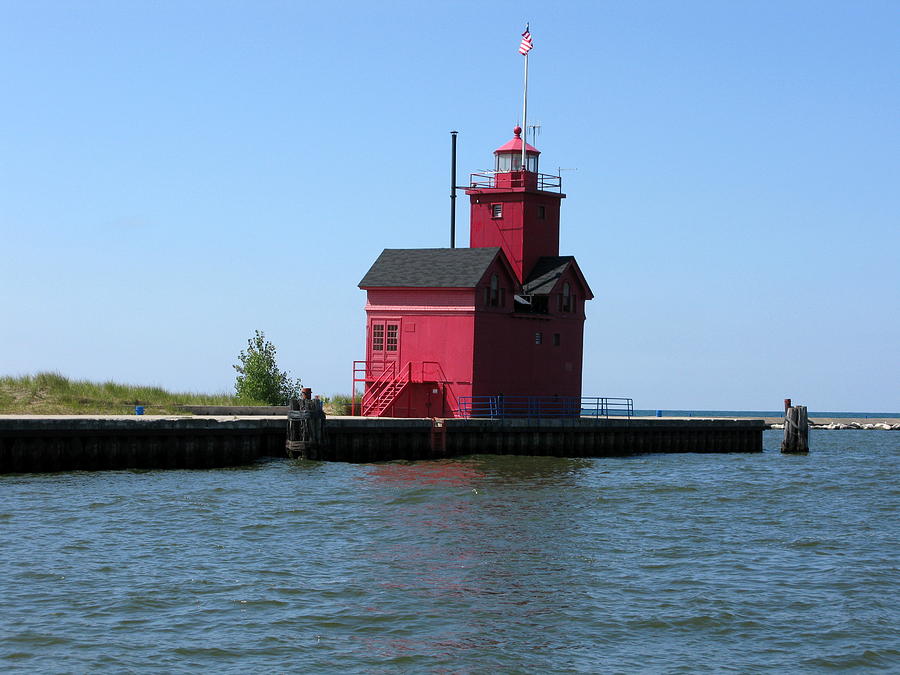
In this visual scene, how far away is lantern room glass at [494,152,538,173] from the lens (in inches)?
1957

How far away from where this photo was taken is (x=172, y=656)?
50.1 feet

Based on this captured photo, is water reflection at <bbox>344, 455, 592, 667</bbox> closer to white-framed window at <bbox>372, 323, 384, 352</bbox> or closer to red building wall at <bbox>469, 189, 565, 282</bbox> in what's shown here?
white-framed window at <bbox>372, 323, 384, 352</bbox>

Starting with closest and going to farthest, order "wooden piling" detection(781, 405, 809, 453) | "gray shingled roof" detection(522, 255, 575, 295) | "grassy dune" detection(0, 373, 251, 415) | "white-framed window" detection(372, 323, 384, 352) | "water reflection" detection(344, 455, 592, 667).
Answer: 1. "water reflection" detection(344, 455, 592, 667)
2. "grassy dune" detection(0, 373, 251, 415)
3. "white-framed window" detection(372, 323, 384, 352)
4. "gray shingled roof" detection(522, 255, 575, 295)
5. "wooden piling" detection(781, 405, 809, 453)

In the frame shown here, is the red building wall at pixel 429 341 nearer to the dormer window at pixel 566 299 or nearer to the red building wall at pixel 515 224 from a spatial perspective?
the red building wall at pixel 515 224

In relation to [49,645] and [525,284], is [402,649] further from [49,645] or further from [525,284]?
[525,284]

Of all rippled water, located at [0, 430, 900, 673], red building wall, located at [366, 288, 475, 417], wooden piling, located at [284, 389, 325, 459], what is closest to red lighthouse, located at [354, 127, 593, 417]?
red building wall, located at [366, 288, 475, 417]

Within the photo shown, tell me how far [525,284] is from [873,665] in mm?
33829

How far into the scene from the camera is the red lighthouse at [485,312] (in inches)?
1759

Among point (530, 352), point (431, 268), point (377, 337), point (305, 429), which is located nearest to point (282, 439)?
point (305, 429)

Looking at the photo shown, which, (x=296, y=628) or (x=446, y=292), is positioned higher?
(x=446, y=292)

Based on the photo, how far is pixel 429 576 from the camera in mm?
20250

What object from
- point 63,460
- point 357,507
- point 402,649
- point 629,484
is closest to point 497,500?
point 357,507

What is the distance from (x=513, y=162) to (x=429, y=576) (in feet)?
105

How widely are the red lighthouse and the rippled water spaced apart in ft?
34.5
